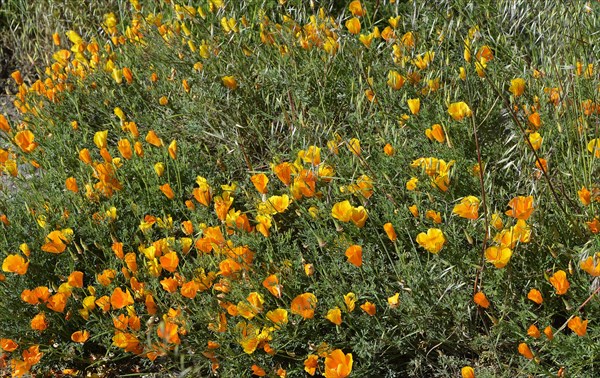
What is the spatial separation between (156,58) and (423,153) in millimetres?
1504

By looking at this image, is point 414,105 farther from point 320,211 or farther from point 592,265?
point 592,265

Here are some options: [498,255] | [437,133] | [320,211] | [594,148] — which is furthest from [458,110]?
[498,255]

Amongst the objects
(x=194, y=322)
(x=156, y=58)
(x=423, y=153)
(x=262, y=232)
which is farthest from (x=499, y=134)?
(x=156, y=58)

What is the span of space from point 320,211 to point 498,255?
72 centimetres

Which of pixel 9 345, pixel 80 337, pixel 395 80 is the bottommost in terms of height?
pixel 80 337

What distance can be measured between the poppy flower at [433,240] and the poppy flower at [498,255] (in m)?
0.15

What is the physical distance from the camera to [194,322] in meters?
2.76

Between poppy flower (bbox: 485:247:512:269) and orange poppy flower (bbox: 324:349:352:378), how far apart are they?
0.51 meters

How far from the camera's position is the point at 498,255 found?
227 centimetres

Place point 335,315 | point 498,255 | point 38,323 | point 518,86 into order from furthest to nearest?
point 518,86
point 38,323
point 335,315
point 498,255

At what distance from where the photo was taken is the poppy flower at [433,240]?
2.38 m

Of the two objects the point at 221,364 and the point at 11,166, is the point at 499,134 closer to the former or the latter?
the point at 221,364

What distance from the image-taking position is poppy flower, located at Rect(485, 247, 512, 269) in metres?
2.24

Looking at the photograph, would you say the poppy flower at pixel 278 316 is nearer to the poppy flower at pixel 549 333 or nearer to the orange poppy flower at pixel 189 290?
the orange poppy flower at pixel 189 290
